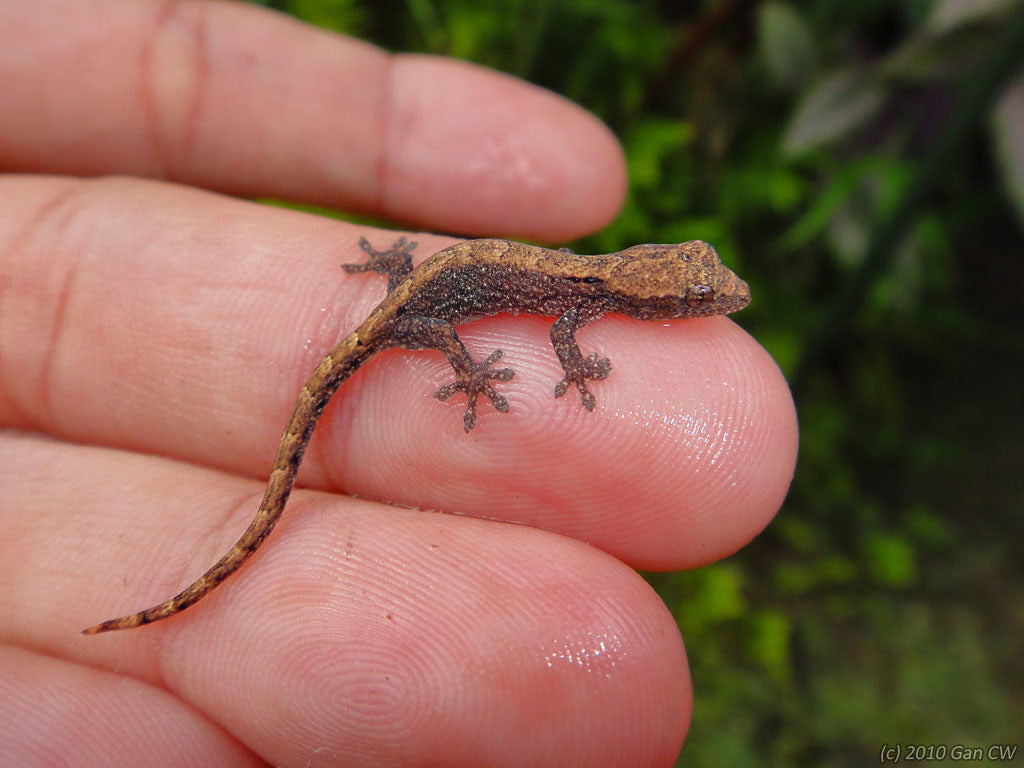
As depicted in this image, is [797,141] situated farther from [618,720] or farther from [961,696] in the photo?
[961,696]

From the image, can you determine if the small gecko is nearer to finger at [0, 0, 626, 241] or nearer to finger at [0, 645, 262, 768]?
finger at [0, 0, 626, 241]

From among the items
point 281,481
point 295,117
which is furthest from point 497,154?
point 281,481

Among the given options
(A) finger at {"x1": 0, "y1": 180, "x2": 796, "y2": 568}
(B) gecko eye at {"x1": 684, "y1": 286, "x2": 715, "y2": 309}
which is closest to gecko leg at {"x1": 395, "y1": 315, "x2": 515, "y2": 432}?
(A) finger at {"x1": 0, "y1": 180, "x2": 796, "y2": 568}

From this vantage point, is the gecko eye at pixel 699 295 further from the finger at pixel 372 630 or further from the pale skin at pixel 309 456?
the finger at pixel 372 630

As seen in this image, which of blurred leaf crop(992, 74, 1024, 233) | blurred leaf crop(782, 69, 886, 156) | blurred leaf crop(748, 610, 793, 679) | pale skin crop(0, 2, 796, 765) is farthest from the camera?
blurred leaf crop(748, 610, 793, 679)

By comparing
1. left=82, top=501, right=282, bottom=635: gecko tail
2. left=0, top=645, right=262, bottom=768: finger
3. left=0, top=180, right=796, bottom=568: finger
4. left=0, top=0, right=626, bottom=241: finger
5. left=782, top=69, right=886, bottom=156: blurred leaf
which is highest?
left=782, top=69, right=886, bottom=156: blurred leaf
